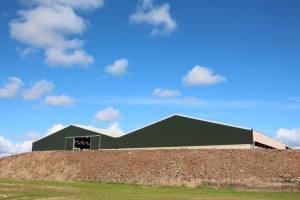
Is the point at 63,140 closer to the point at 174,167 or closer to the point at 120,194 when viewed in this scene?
the point at 174,167

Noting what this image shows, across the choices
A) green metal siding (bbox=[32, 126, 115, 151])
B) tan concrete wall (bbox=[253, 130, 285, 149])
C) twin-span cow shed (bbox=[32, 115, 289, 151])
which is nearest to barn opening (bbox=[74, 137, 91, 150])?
A: twin-span cow shed (bbox=[32, 115, 289, 151])

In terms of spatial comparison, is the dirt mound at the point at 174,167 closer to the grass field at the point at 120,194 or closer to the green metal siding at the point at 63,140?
the green metal siding at the point at 63,140

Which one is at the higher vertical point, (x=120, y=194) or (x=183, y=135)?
(x=183, y=135)

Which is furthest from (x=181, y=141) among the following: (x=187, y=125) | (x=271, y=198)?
(x=271, y=198)

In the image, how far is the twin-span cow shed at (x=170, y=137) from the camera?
194 feet

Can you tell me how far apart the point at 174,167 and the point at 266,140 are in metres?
19.4

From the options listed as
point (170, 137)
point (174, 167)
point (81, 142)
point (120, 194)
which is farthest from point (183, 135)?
point (120, 194)

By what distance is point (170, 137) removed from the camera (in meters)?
64.4

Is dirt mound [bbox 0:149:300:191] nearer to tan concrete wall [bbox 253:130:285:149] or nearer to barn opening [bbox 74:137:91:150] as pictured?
tan concrete wall [bbox 253:130:285:149]

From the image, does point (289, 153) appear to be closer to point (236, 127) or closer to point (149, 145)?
point (236, 127)

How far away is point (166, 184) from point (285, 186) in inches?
551

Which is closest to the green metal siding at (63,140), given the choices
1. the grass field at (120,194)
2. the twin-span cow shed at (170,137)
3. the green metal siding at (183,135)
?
the twin-span cow shed at (170,137)

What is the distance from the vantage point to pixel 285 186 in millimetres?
41562

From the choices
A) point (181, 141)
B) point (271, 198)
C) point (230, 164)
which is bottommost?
point (271, 198)
